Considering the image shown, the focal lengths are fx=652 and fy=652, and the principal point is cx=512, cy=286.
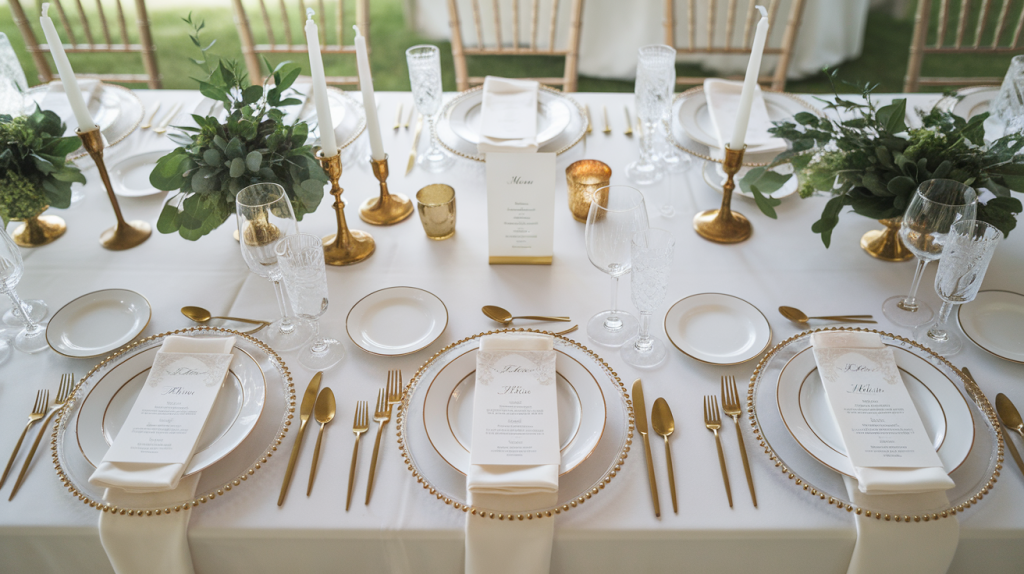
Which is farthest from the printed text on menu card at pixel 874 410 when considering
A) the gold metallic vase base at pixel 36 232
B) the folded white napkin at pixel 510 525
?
the gold metallic vase base at pixel 36 232

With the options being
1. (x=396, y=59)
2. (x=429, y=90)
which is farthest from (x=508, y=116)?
(x=396, y=59)

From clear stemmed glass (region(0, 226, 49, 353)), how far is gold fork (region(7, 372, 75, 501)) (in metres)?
0.12

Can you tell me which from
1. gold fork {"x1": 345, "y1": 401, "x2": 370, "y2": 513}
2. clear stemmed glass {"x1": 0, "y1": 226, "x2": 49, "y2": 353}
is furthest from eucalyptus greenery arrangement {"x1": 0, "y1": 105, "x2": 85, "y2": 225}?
gold fork {"x1": 345, "y1": 401, "x2": 370, "y2": 513}

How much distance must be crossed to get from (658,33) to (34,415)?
3258 mm

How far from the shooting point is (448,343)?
1144mm

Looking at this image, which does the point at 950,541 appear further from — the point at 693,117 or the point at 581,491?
the point at 693,117

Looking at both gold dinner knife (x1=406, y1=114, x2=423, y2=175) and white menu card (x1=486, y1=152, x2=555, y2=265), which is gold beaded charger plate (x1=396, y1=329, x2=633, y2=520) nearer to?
white menu card (x1=486, y1=152, x2=555, y2=265)

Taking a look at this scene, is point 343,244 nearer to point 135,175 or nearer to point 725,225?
point 135,175

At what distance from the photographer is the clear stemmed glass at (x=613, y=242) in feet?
3.39

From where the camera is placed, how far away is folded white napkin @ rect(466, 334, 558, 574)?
2.77ft

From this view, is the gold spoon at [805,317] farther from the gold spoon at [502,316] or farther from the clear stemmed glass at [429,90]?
the clear stemmed glass at [429,90]

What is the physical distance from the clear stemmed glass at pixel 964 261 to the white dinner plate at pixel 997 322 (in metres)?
0.05

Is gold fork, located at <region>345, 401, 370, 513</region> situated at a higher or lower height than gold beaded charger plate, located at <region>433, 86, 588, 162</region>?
lower

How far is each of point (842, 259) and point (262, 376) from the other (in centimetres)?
111
